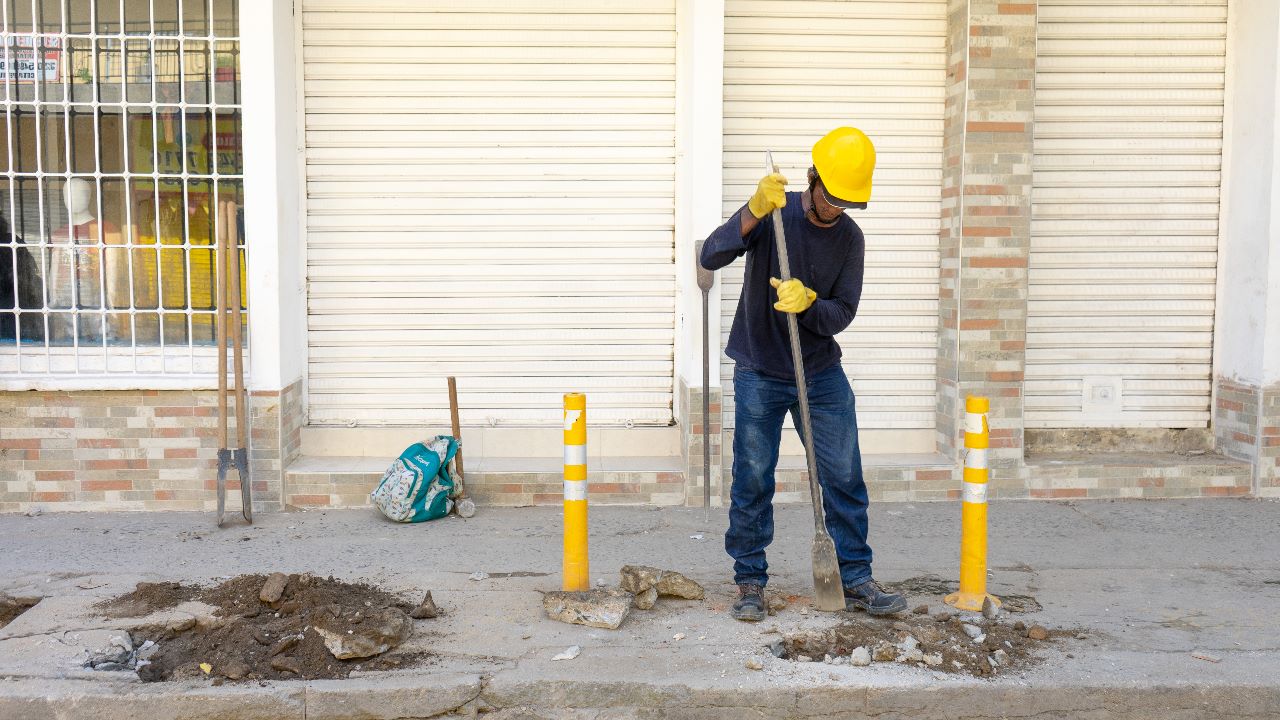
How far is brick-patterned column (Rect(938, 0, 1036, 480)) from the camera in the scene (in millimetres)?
7199

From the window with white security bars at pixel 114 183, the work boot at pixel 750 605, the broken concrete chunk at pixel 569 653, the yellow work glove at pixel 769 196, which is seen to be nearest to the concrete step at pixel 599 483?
the window with white security bars at pixel 114 183

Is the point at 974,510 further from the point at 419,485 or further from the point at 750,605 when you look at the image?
the point at 419,485

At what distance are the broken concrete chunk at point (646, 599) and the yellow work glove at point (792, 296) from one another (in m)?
1.44

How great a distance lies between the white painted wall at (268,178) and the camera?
276 inches

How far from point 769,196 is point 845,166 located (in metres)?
0.33

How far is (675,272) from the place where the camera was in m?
7.66

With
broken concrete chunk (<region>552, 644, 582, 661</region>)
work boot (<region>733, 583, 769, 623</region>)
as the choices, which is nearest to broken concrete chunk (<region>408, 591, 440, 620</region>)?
broken concrete chunk (<region>552, 644, 582, 661</region>)

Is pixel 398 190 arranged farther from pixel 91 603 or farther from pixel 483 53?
pixel 91 603

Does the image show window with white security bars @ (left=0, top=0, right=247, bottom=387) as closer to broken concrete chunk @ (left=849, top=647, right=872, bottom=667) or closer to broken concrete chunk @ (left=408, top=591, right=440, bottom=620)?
broken concrete chunk @ (left=408, top=591, right=440, bottom=620)

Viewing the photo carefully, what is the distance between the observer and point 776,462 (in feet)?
17.2

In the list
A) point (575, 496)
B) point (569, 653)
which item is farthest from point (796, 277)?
point (569, 653)

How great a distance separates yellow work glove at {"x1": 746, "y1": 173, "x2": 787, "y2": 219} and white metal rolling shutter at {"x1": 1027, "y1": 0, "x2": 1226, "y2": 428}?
348 cm

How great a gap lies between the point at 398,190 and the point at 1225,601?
5.24 metres

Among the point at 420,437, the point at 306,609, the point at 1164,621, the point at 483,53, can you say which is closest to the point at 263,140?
the point at 483,53
